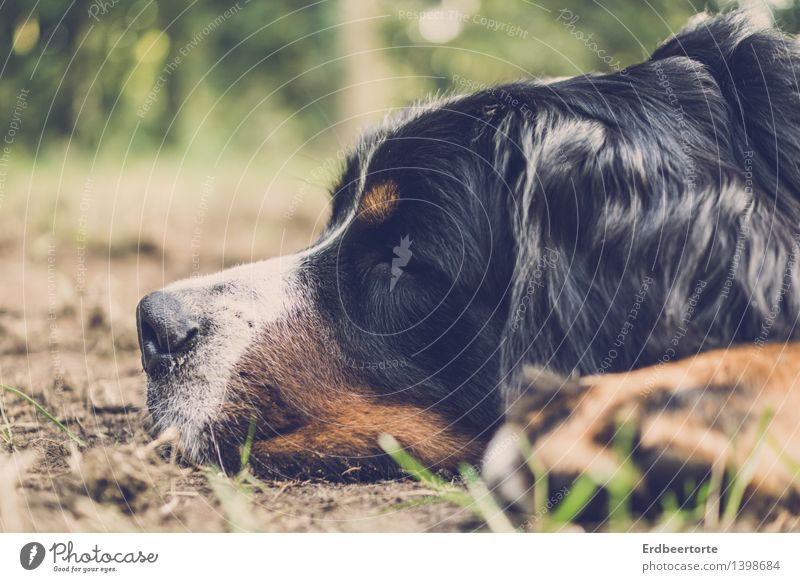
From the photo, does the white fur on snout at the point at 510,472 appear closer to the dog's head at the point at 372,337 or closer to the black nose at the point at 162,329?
the dog's head at the point at 372,337

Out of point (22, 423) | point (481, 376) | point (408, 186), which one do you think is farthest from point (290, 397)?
point (22, 423)

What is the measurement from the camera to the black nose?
2.16 m

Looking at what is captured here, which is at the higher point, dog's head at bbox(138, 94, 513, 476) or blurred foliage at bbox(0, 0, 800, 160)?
blurred foliage at bbox(0, 0, 800, 160)

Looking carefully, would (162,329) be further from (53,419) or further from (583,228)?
(583,228)

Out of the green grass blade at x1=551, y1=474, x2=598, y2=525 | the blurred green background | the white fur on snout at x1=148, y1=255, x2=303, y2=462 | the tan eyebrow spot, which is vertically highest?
the blurred green background

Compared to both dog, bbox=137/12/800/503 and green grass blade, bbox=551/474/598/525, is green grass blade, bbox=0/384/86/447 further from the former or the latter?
green grass blade, bbox=551/474/598/525

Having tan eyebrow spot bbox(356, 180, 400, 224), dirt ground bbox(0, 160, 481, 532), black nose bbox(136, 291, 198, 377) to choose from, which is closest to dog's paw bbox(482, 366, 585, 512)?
dirt ground bbox(0, 160, 481, 532)

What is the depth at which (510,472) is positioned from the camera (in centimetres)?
189

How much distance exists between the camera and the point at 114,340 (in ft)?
10.5

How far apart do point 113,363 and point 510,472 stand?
1.81m

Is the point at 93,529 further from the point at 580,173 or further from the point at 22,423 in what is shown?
the point at 580,173

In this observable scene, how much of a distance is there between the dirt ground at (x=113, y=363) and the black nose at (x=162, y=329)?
10.2 inches

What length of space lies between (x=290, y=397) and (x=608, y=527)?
2.99 ft

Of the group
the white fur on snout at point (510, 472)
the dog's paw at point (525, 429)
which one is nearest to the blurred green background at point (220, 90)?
the dog's paw at point (525, 429)
